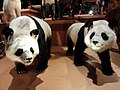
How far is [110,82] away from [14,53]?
88 centimetres

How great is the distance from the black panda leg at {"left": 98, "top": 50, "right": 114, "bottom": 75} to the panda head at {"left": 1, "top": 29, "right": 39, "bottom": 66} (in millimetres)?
639

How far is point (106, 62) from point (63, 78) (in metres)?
0.44

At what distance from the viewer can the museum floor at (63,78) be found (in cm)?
196

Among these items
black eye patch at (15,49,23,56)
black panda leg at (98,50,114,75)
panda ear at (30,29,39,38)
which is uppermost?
panda ear at (30,29,39,38)

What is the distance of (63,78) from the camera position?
2.16 metres

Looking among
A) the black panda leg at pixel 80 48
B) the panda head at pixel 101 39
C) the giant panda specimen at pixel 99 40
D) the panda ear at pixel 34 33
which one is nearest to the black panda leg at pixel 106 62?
the giant panda specimen at pixel 99 40

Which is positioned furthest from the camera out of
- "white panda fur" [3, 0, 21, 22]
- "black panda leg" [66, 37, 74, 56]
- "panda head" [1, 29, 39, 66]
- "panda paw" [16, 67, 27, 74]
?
"white panda fur" [3, 0, 21, 22]

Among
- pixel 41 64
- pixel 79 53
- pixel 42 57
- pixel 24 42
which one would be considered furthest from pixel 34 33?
pixel 79 53

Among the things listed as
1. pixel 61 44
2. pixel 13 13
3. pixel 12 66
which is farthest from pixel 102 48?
pixel 13 13

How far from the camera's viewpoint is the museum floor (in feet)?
6.44

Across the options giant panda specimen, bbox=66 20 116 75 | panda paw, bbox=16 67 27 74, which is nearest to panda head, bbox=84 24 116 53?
giant panda specimen, bbox=66 20 116 75

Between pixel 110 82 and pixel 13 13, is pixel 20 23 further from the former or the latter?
pixel 13 13

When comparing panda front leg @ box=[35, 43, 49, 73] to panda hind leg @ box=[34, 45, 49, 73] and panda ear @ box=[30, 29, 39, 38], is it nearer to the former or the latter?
panda hind leg @ box=[34, 45, 49, 73]

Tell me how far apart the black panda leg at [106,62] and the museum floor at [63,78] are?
5cm
